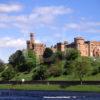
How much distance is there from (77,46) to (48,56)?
9.88m

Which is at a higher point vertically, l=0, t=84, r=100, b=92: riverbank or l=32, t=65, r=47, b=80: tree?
l=32, t=65, r=47, b=80: tree

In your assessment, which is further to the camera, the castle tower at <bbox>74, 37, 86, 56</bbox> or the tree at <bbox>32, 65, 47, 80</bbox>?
the castle tower at <bbox>74, 37, 86, 56</bbox>

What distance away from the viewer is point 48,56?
160m

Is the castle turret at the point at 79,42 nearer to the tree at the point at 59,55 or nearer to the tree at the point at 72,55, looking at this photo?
the tree at the point at 59,55

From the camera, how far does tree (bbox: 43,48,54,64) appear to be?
151750 millimetres

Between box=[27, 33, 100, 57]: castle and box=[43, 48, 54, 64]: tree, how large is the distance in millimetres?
3385

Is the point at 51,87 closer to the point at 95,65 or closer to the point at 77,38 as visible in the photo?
the point at 95,65

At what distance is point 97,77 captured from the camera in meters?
118

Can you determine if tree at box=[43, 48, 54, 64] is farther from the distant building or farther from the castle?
the distant building

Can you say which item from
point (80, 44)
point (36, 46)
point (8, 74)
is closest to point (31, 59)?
point (8, 74)

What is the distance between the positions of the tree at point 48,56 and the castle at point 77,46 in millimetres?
3385

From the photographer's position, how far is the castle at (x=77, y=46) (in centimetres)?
16275

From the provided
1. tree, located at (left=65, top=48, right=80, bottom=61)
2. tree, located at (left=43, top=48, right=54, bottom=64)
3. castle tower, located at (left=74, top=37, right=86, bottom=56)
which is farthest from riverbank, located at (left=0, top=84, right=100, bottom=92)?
castle tower, located at (left=74, top=37, right=86, bottom=56)

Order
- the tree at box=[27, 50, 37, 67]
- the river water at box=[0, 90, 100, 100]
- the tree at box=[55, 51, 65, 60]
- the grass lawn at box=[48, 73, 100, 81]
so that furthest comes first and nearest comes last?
the tree at box=[55, 51, 65, 60]
the tree at box=[27, 50, 37, 67]
the grass lawn at box=[48, 73, 100, 81]
the river water at box=[0, 90, 100, 100]
